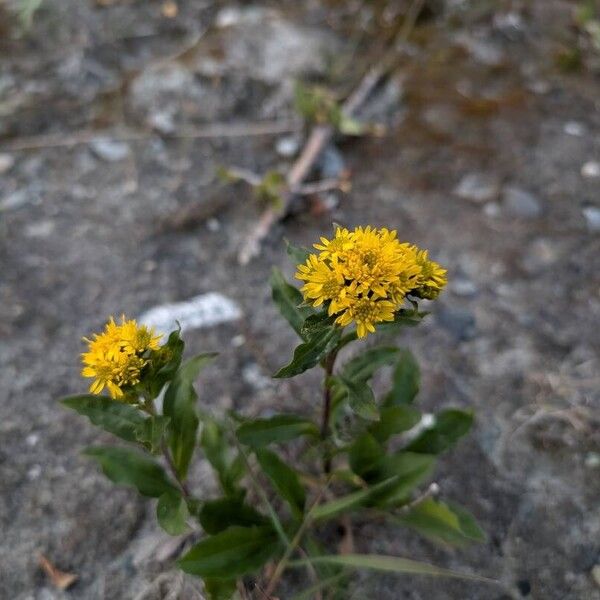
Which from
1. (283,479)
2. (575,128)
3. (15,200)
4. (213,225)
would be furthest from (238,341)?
(575,128)

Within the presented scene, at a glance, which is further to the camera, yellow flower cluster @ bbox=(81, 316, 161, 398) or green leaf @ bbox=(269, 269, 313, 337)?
green leaf @ bbox=(269, 269, 313, 337)

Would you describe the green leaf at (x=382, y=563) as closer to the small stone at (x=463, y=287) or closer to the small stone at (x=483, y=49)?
the small stone at (x=463, y=287)

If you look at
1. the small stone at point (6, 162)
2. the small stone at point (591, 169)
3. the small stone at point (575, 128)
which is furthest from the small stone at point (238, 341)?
the small stone at point (575, 128)

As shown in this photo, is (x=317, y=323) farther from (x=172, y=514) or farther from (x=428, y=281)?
(x=172, y=514)

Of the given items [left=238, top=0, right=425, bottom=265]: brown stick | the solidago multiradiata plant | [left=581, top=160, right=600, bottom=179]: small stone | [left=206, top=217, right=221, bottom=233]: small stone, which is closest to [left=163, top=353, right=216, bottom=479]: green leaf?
the solidago multiradiata plant

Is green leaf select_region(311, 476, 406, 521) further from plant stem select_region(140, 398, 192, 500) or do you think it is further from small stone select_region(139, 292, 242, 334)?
small stone select_region(139, 292, 242, 334)

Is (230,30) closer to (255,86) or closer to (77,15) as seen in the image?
(255,86)
